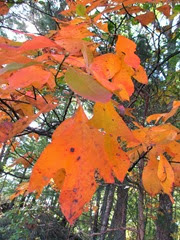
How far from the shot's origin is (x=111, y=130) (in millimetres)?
492

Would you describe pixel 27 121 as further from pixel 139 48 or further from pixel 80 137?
pixel 139 48

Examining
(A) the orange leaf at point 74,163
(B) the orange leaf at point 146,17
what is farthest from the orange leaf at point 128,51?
(B) the orange leaf at point 146,17

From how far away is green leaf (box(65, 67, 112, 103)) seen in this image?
315mm

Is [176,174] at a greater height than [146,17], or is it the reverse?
[146,17]

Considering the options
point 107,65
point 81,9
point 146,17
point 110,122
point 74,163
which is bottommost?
point 74,163

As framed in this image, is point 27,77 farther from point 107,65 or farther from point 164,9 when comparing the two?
point 164,9

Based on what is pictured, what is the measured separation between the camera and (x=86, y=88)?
0.33 metres

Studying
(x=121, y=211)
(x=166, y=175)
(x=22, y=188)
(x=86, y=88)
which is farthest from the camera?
(x=121, y=211)

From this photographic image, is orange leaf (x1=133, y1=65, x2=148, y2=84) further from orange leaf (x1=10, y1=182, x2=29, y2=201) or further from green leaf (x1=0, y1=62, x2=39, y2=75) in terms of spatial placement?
orange leaf (x1=10, y1=182, x2=29, y2=201)

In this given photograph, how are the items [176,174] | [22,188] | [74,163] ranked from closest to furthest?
[74,163] → [176,174] → [22,188]

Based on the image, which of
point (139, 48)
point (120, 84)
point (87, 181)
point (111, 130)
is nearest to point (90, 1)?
point (120, 84)

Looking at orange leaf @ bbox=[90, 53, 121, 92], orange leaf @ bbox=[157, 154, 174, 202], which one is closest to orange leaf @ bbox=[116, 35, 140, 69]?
orange leaf @ bbox=[90, 53, 121, 92]

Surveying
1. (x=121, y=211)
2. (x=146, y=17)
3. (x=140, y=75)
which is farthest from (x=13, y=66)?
(x=121, y=211)

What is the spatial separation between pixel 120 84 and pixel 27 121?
23 cm
